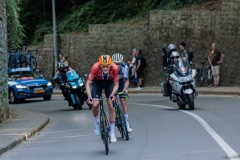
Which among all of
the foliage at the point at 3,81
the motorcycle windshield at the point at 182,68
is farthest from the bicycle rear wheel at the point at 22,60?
the motorcycle windshield at the point at 182,68

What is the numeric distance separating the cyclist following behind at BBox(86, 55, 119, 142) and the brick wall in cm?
1696

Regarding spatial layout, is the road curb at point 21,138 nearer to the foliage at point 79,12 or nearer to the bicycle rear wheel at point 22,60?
the foliage at point 79,12

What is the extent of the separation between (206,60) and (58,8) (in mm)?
17316

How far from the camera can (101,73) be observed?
39.8 feet

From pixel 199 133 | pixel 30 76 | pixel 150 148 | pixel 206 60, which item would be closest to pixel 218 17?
pixel 206 60

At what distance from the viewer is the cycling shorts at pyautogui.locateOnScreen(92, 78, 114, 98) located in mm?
12219

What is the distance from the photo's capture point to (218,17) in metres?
29.6

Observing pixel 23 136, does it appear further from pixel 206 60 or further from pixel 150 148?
pixel 206 60

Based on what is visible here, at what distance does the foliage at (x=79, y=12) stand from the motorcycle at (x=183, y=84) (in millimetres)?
14637

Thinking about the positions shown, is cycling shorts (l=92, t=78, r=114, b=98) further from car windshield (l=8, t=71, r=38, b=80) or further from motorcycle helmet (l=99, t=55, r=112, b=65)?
car windshield (l=8, t=71, r=38, b=80)

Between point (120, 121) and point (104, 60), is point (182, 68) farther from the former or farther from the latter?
point (104, 60)

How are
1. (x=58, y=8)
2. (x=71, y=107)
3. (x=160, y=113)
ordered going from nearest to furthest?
(x=160, y=113), (x=71, y=107), (x=58, y=8)

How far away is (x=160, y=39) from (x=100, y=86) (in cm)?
2052

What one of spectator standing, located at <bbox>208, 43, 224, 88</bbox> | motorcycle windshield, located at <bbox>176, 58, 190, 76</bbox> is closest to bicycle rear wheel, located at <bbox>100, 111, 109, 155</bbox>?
motorcycle windshield, located at <bbox>176, 58, 190, 76</bbox>
